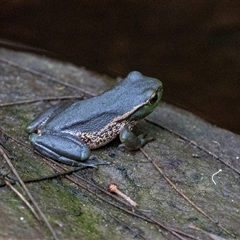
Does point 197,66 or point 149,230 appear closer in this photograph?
point 149,230

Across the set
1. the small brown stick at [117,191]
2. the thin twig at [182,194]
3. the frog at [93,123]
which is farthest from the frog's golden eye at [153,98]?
the small brown stick at [117,191]

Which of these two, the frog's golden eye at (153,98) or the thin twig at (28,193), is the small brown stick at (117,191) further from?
the frog's golden eye at (153,98)

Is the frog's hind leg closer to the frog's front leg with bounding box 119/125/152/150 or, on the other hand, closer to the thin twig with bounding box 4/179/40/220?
the frog's front leg with bounding box 119/125/152/150

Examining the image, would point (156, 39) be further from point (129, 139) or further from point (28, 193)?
point (28, 193)

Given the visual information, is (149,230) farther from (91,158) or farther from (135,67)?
(135,67)

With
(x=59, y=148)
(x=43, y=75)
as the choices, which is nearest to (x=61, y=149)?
(x=59, y=148)

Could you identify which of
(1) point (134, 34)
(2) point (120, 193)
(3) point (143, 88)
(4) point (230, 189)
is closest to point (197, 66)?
(1) point (134, 34)
